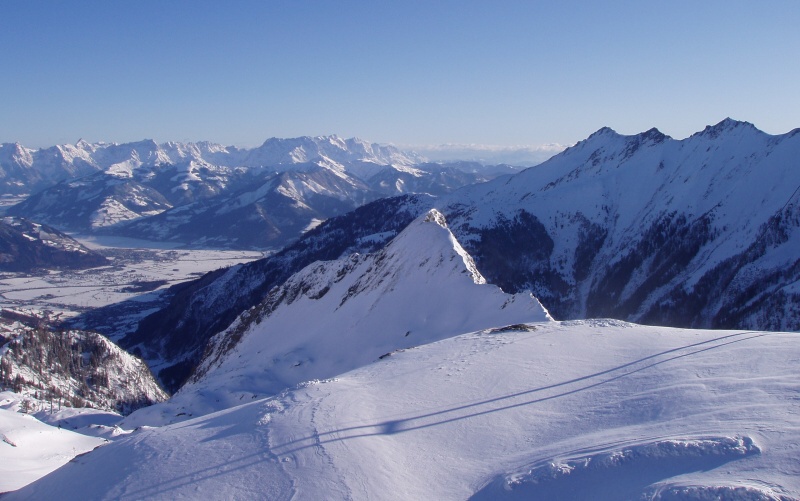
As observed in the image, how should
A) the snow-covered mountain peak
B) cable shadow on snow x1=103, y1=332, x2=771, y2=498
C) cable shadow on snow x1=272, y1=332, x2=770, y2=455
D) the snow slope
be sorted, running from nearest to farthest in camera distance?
cable shadow on snow x1=103, y1=332, x2=771, y2=498 < cable shadow on snow x1=272, y1=332, x2=770, y2=455 < the snow slope < the snow-covered mountain peak

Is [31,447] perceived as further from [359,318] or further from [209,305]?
[209,305]

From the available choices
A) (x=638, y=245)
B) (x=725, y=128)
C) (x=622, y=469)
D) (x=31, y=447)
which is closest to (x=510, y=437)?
(x=622, y=469)

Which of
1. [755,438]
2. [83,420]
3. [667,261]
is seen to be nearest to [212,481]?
[755,438]

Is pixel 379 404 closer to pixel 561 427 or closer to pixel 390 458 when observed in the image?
pixel 390 458

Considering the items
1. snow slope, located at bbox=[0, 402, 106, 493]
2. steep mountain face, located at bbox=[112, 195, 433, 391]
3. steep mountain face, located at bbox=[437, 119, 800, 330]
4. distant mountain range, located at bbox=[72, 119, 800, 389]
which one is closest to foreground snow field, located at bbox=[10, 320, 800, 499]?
snow slope, located at bbox=[0, 402, 106, 493]

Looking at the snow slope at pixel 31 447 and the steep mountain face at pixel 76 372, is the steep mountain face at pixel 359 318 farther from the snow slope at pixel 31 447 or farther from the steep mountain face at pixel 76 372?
the steep mountain face at pixel 76 372

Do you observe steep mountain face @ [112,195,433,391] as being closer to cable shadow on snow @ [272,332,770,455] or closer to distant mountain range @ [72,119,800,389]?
distant mountain range @ [72,119,800,389]
